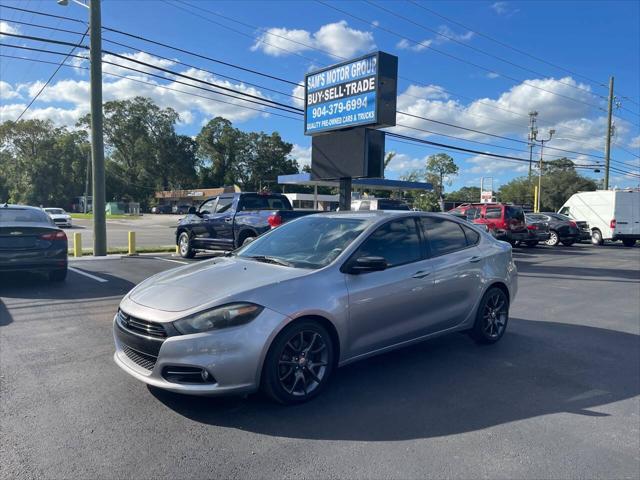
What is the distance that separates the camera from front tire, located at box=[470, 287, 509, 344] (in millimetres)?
5449

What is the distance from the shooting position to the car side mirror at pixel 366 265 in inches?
159

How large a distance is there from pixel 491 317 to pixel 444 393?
1.81 meters

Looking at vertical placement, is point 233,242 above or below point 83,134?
below

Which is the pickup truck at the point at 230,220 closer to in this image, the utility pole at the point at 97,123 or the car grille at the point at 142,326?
the utility pole at the point at 97,123

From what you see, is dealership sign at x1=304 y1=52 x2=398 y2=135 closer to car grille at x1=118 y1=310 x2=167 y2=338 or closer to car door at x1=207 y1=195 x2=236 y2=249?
car door at x1=207 y1=195 x2=236 y2=249

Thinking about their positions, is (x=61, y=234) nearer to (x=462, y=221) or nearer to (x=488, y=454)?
(x=462, y=221)

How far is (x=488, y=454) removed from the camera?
315cm

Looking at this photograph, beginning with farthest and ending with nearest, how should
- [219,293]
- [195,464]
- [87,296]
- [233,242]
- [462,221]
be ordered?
[233,242]
[87,296]
[462,221]
[219,293]
[195,464]

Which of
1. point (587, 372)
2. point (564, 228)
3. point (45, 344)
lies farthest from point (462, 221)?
point (564, 228)

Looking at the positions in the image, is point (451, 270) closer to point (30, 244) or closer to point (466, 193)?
point (30, 244)

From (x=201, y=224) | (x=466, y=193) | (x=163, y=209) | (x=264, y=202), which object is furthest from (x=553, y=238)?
(x=466, y=193)

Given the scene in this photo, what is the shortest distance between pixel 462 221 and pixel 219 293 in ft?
10.8

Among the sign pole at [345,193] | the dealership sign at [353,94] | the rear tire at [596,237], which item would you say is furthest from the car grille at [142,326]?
the rear tire at [596,237]

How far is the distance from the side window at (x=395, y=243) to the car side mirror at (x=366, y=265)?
17 cm
